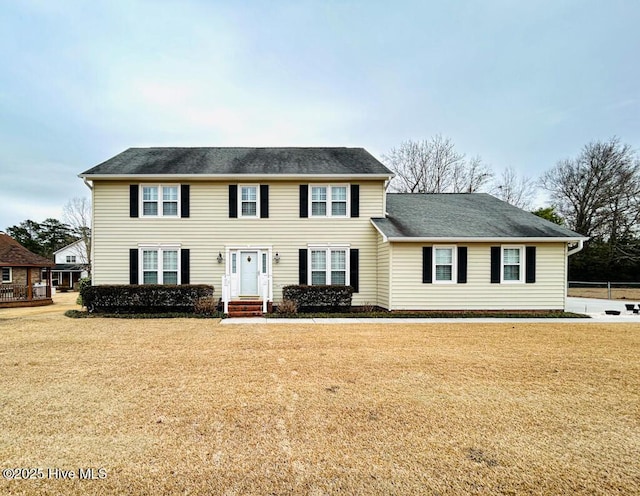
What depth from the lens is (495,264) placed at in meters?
13.3

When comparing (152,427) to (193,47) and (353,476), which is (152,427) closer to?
(353,476)

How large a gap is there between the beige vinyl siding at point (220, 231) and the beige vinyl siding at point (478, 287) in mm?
1434

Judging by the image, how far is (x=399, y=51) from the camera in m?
17.1

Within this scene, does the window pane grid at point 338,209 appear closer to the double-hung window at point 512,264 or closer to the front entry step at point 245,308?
the front entry step at point 245,308

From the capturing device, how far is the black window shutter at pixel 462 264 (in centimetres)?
1325

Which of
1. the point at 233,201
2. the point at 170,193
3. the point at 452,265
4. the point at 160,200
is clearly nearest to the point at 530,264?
the point at 452,265

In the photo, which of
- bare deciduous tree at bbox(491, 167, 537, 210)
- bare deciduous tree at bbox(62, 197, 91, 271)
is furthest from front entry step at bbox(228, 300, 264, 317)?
bare deciduous tree at bbox(62, 197, 91, 271)

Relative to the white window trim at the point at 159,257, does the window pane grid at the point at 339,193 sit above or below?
above

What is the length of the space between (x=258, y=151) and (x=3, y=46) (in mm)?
11099

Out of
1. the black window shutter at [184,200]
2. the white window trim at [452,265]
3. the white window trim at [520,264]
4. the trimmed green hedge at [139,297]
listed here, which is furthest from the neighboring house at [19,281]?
the white window trim at [520,264]

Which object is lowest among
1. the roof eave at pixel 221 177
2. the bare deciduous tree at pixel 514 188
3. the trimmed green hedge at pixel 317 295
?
the trimmed green hedge at pixel 317 295

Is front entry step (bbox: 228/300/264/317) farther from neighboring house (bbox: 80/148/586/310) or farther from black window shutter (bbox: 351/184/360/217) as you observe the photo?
black window shutter (bbox: 351/184/360/217)

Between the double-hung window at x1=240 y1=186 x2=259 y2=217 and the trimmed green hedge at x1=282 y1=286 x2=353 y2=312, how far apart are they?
11.0 ft

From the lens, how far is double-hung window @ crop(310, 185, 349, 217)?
14.3m
